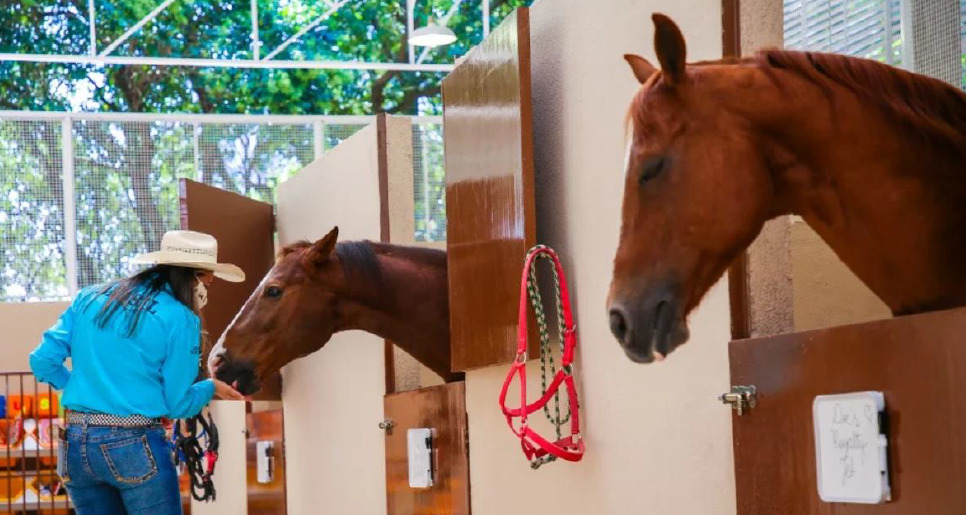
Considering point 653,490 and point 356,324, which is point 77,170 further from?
point 653,490

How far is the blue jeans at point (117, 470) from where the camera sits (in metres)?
3.20

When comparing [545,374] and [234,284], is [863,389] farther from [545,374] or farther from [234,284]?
[234,284]

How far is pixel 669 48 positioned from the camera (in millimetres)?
1628

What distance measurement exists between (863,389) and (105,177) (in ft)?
26.4

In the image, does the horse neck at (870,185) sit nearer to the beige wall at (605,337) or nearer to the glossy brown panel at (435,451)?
the beige wall at (605,337)

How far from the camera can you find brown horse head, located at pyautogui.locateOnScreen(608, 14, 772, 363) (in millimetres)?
1638

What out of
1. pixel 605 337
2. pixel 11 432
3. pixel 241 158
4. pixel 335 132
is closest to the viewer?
pixel 605 337

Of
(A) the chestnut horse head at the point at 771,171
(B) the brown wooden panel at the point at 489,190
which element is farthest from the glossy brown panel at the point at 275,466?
(A) the chestnut horse head at the point at 771,171

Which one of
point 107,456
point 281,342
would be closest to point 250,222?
point 281,342

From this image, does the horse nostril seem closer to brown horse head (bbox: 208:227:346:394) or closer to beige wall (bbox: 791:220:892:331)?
beige wall (bbox: 791:220:892:331)

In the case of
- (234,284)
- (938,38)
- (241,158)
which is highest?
(241,158)

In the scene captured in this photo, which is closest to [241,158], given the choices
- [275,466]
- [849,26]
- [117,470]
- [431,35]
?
[431,35]

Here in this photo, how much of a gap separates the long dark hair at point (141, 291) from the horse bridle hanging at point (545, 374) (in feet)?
3.99

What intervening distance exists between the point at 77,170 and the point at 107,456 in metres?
6.25
